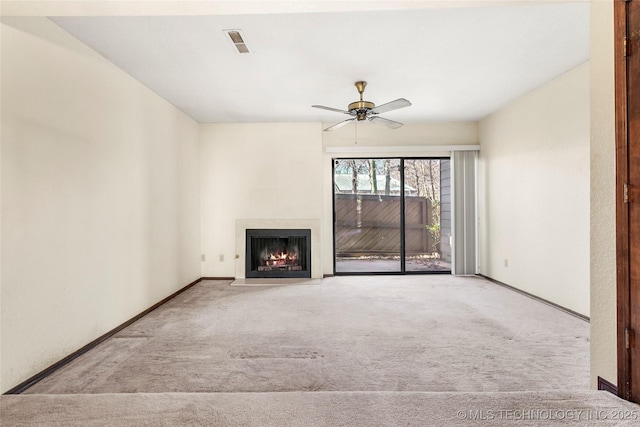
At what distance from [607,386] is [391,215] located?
405 centimetres

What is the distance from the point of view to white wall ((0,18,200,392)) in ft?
6.59

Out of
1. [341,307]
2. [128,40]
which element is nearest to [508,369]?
[341,307]

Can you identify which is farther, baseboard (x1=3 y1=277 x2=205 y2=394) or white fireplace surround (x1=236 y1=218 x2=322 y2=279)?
white fireplace surround (x1=236 y1=218 x2=322 y2=279)

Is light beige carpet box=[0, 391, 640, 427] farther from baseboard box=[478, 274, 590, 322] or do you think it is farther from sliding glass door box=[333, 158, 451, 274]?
sliding glass door box=[333, 158, 451, 274]

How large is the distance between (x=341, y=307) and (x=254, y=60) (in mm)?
2707

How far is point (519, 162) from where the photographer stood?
4.31 m

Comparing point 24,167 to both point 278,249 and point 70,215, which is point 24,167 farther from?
point 278,249

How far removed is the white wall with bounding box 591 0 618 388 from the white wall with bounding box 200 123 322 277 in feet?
12.6

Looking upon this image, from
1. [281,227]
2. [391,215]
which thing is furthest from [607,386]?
[281,227]

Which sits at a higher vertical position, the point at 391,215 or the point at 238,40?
the point at 238,40

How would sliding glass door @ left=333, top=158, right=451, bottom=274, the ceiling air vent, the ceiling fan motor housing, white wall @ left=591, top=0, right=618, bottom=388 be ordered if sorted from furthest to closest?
Answer: sliding glass door @ left=333, top=158, right=451, bottom=274 < the ceiling fan motor housing < the ceiling air vent < white wall @ left=591, top=0, right=618, bottom=388

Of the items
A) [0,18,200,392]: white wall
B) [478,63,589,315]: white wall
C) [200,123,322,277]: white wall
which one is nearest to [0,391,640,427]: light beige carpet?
[0,18,200,392]: white wall

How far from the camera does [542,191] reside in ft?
12.6

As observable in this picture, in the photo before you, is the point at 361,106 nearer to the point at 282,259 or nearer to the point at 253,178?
the point at 253,178
